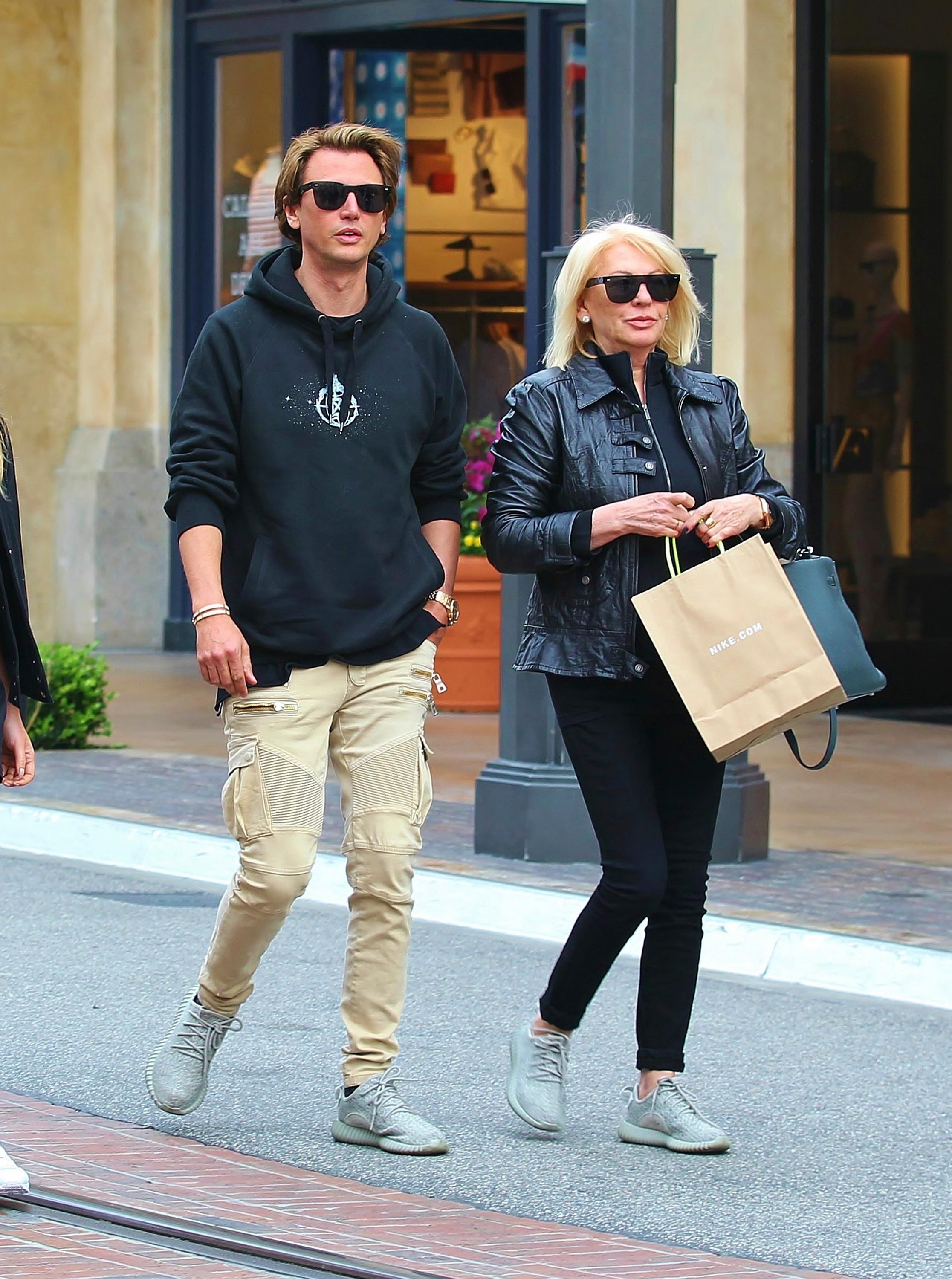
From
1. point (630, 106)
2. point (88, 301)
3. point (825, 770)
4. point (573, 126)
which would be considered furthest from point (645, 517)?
point (88, 301)

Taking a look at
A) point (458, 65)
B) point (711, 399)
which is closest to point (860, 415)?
point (458, 65)

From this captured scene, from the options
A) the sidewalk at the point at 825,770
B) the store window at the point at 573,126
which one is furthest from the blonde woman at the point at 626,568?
the store window at the point at 573,126

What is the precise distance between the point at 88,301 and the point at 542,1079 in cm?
1270

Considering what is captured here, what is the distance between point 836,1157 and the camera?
5109mm

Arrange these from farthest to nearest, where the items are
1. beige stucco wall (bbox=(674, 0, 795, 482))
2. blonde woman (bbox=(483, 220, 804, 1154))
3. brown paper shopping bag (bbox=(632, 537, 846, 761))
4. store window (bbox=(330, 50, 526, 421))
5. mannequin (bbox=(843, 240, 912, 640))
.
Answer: store window (bbox=(330, 50, 526, 421)) < mannequin (bbox=(843, 240, 912, 640)) < beige stucco wall (bbox=(674, 0, 795, 482)) < blonde woman (bbox=(483, 220, 804, 1154)) < brown paper shopping bag (bbox=(632, 537, 846, 761))

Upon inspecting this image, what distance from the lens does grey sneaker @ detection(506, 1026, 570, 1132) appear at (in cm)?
512

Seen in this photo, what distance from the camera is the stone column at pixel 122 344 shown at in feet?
54.3

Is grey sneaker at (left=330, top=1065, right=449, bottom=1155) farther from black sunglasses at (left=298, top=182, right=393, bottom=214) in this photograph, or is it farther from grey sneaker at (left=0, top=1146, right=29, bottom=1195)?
black sunglasses at (left=298, top=182, right=393, bottom=214)

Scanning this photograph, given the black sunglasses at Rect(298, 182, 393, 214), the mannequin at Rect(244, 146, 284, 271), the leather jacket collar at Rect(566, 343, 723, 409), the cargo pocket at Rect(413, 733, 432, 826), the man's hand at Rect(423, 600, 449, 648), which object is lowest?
the cargo pocket at Rect(413, 733, 432, 826)

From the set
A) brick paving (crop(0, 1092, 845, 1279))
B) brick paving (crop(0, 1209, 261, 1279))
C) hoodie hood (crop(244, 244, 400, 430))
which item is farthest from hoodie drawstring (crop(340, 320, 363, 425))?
brick paving (crop(0, 1209, 261, 1279))

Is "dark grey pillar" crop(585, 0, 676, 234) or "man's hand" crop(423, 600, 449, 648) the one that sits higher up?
"dark grey pillar" crop(585, 0, 676, 234)

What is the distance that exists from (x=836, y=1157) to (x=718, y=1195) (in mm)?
456

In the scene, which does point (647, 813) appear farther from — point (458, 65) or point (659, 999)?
point (458, 65)

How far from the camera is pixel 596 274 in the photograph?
5.01 metres
